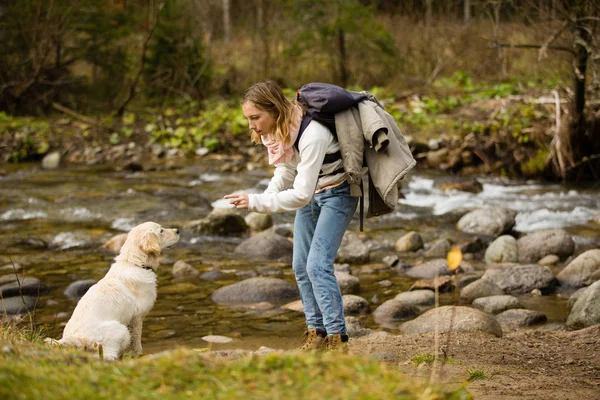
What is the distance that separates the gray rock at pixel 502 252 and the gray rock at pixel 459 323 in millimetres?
3220

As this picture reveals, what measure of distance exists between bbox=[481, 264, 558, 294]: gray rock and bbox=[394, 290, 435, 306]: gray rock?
34.2 inches

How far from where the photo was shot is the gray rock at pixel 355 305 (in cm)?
793

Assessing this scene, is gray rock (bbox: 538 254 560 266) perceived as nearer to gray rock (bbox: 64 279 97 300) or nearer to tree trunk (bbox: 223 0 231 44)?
gray rock (bbox: 64 279 97 300)

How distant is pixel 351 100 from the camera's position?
5016mm

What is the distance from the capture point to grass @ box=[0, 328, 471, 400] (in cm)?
269

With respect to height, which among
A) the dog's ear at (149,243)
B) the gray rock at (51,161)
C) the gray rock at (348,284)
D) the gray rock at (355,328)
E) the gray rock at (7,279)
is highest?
the dog's ear at (149,243)

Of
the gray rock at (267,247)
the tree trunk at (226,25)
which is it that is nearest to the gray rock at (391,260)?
the gray rock at (267,247)

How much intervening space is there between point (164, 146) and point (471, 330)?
14.3 meters

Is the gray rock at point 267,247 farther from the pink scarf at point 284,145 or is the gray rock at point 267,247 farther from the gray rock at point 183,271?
the pink scarf at point 284,145

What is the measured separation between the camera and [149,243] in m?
5.81

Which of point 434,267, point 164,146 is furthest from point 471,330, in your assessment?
point 164,146

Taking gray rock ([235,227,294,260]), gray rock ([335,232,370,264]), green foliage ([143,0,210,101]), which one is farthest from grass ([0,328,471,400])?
green foliage ([143,0,210,101])

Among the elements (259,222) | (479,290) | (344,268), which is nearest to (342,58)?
(259,222)

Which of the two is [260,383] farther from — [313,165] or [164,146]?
[164,146]
